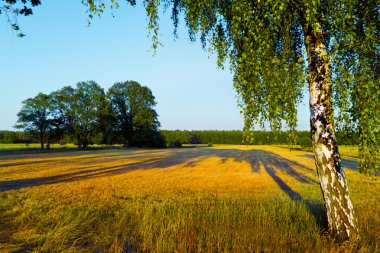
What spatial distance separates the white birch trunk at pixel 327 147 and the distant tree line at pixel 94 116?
189 feet

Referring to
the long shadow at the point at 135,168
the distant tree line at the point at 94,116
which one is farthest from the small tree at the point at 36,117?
the long shadow at the point at 135,168

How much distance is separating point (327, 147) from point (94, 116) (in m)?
58.9

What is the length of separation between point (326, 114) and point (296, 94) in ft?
2.53

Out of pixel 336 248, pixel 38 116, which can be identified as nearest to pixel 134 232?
pixel 336 248

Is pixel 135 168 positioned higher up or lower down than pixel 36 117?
lower down

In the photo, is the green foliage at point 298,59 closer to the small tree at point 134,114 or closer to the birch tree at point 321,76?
the birch tree at point 321,76

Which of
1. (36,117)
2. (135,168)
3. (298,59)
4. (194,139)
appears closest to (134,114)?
(36,117)

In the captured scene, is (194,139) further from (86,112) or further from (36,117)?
(36,117)

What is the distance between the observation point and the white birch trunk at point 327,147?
5.33 meters

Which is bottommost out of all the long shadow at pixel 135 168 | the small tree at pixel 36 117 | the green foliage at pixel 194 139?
the long shadow at pixel 135 168

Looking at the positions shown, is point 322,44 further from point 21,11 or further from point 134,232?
point 21,11

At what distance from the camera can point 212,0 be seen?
554cm

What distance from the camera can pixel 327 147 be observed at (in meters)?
5.45

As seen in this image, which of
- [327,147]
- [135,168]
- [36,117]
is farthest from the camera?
[36,117]
